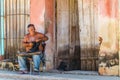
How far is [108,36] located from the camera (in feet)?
34.0

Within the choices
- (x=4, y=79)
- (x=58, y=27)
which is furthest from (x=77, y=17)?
(x=4, y=79)

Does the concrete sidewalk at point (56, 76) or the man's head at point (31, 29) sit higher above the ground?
the man's head at point (31, 29)

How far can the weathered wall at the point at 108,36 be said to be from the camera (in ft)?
33.8

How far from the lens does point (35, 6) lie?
1162 cm

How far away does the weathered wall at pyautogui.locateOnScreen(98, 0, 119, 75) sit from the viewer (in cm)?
1030

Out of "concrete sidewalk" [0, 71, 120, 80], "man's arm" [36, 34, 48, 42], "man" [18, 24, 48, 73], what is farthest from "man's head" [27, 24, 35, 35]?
"concrete sidewalk" [0, 71, 120, 80]

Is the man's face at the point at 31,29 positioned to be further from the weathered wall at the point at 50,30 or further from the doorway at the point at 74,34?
the doorway at the point at 74,34

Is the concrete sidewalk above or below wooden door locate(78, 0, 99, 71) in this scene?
below

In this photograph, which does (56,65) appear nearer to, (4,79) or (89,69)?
(89,69)

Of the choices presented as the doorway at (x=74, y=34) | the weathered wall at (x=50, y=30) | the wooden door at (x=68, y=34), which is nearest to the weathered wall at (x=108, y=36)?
the doorway at (x=74, y=34)

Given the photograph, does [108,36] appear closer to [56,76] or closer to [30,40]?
[56,76]

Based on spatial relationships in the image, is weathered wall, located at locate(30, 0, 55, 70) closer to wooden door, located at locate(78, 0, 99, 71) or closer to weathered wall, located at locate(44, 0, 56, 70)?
weathered wall, located at locate(44, 0, 56, 70)

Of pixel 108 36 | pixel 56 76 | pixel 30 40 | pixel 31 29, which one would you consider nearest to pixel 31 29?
pixel 31 29

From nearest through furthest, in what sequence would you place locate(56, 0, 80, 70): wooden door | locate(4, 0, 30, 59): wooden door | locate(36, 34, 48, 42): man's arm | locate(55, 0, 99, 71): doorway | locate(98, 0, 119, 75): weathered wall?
locate(98, 0, 119, 75): weathered wall, locate(36, 34, 48, 42): man's arm, locate(55, 0, 99, 71): doorway, locate(56, 0, 80, 70): wooden door, locate(4, 0, 30, 59): wooden door
